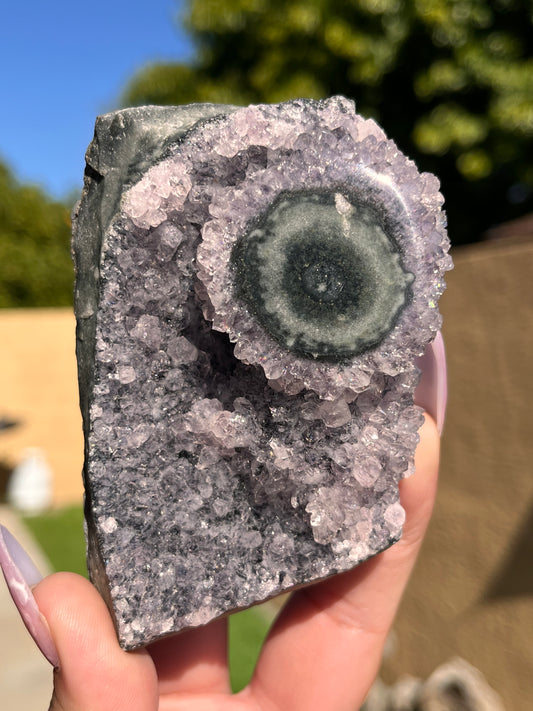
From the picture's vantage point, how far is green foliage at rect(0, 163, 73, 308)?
538 inches

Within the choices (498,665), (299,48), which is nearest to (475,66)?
(299,48)

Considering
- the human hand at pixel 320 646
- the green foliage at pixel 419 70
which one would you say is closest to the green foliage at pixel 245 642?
the human hand at pixel 320 646

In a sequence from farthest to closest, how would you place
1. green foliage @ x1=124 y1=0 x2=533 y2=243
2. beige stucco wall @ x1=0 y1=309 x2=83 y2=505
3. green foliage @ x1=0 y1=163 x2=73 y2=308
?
green foliage @ x1=0 y1=163 x2=73 y2=308 < beige stucco wall @ x1=0 y1=309 x2=83 y2=505 < green foliage @ x1=124 y1=0 x2=533 y2=243

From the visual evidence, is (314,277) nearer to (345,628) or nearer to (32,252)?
(345,628)

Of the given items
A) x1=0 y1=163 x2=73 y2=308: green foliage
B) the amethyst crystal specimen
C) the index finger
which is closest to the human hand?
the index finger

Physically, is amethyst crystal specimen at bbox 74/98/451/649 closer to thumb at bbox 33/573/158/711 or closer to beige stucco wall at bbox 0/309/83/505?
thumb at bbox 33/573/158/711

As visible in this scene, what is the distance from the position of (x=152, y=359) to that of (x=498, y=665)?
125 inches

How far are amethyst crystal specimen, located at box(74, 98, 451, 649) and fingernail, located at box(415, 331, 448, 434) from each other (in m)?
0.25

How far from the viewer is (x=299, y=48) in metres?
7.54

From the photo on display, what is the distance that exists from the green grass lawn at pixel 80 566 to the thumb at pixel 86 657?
2972mm

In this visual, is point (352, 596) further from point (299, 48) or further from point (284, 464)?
point (299, 48)

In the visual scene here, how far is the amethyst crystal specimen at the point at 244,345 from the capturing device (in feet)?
4.15

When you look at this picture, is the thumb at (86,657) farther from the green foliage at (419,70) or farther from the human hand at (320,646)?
the green foliage at (419,70)

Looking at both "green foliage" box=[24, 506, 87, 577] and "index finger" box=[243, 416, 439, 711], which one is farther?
"green foliage" box=[24, 506, 87, 577]
